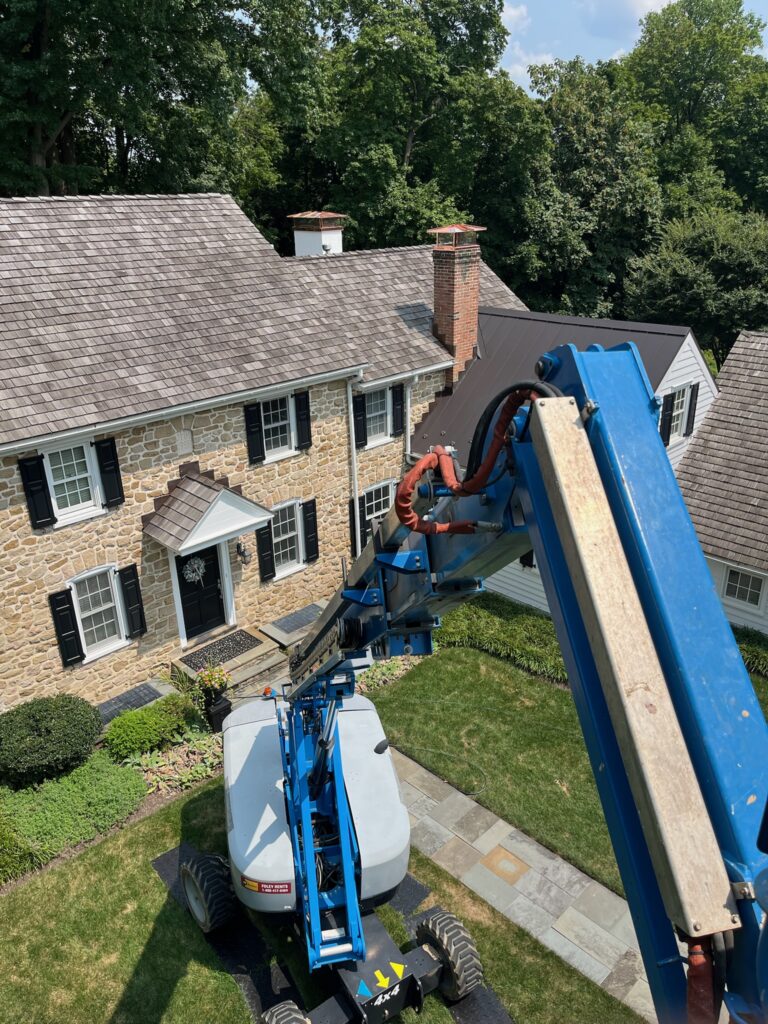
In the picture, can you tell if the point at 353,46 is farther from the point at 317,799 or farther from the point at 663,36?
the point at 317,799

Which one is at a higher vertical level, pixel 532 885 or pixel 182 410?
pixel 182 410

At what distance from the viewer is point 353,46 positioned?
106 ft

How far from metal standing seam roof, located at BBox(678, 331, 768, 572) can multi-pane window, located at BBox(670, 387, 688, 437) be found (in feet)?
2.08

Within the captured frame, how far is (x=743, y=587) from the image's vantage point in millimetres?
16203

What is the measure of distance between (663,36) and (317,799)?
180ft

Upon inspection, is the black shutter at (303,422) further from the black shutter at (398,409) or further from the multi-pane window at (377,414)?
the black shutter at (398,409)

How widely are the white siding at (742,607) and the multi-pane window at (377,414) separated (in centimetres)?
797

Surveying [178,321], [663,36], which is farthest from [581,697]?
[663,36]

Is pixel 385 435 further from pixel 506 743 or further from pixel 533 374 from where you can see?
pixel 506 743

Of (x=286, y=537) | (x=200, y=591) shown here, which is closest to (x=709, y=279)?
(x=286, y=537)

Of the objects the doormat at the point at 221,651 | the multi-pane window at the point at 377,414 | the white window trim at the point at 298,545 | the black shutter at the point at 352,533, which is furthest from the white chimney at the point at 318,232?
the doormat at the point at 221,651

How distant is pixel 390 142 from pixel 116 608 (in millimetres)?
25907

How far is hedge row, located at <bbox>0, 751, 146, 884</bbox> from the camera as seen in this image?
11.3 m

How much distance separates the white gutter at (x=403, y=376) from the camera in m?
17.6
